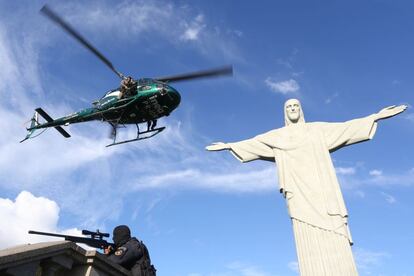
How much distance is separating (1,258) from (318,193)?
7.62m

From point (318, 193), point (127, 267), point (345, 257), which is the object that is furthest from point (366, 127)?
point (127, 267)

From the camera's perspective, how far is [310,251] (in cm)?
861

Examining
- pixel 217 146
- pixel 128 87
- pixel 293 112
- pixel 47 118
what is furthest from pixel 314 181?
pixel 47 118

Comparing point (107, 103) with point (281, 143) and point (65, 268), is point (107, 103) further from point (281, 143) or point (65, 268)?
point (65, 268)

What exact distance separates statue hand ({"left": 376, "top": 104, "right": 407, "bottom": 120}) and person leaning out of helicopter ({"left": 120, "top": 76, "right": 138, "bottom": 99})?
978 cm

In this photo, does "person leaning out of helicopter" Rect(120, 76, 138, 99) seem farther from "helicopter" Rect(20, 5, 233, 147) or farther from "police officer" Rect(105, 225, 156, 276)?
"police officer" Rect(105, 225, 156, 276)

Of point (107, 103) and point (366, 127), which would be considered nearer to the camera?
point (366, 127)

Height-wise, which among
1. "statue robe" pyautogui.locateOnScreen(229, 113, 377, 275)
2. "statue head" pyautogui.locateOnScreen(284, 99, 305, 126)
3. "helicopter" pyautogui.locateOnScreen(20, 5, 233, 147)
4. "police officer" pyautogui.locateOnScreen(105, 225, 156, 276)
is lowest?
"police officer" pyautogui.locateOnScreen(105, 225, 156, 276)

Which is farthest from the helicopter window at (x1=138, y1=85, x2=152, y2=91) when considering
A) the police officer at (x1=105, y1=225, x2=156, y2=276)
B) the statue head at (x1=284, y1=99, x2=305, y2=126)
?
the police officer at (x1=105, y1=225, x2=156, y2=276)

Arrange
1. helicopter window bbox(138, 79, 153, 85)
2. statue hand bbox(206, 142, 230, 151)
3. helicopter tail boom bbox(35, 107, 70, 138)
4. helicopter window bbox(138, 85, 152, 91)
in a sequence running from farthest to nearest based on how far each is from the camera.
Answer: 1. helicopter tail boom bbox(35, 107, 70, 138)
2. helicopter window bbox(138, 79, 153, 85)
3. helicopter window bbox(138, 85, 152, 91)
4. statue hand bbox(206, 142, 230, 151)

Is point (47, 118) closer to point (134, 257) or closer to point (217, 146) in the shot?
point (217, 146)

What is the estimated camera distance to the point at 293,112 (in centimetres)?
1049

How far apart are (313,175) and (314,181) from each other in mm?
156

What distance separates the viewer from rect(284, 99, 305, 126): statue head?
10.5 metres
